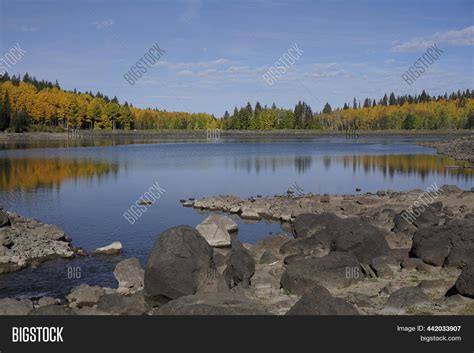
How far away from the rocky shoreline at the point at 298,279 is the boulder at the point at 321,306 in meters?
0.02

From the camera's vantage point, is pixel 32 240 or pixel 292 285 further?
pixel 32 240

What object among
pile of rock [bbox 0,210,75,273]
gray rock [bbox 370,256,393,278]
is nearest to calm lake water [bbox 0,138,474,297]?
pile of rock [bbox 0,210,75,273]

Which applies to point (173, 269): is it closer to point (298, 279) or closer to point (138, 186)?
point (298, 279)

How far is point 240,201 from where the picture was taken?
37.1 m

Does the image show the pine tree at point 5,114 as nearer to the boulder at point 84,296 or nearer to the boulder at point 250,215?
the boulder at point 250,215

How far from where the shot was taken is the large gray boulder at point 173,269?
1548cm

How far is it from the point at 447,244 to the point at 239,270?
24.2 feet

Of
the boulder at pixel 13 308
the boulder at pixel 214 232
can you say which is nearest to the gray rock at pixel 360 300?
the boulder at pixel 13 308

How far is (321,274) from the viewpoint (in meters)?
16.0

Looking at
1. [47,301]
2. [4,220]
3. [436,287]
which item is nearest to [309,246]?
[436,287]

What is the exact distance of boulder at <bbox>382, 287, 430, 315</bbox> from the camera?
44.0 ft
